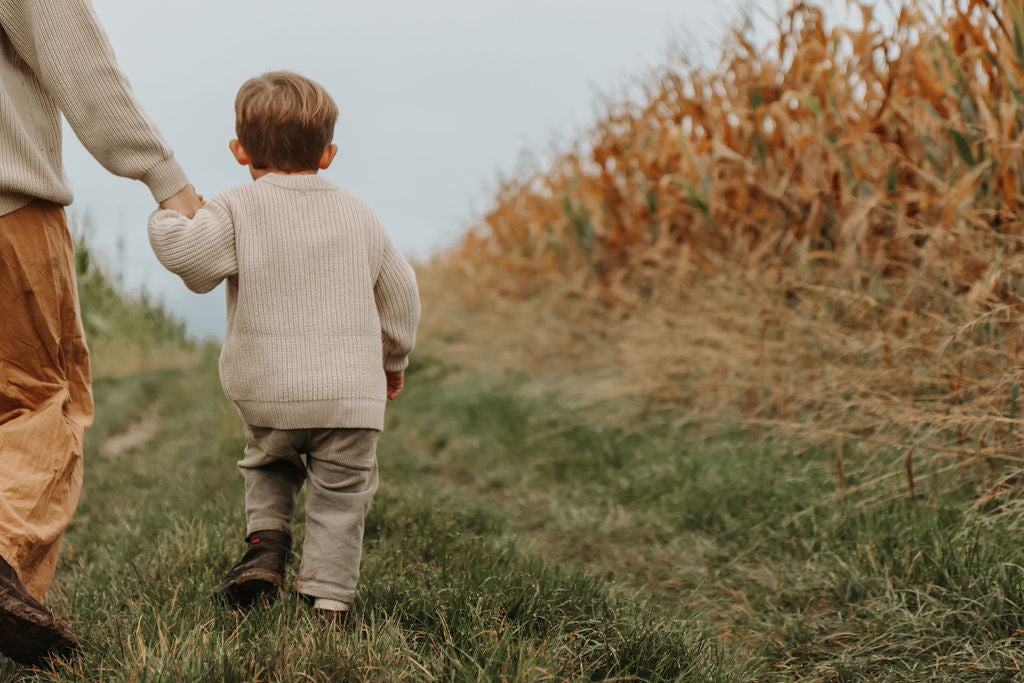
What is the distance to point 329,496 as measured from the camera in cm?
216

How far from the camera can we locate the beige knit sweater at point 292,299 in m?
2.04

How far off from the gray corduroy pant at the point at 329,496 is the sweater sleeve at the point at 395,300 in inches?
10.8

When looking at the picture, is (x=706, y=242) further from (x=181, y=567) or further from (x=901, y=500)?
(x=181, y=567)

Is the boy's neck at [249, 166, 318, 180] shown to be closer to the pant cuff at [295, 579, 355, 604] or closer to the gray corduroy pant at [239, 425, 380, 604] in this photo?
the gray corduroy pant at [239, 425, 380, 604]

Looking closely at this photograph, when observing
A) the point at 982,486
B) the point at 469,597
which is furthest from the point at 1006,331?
the point at 469,597

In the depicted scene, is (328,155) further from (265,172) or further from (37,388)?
(37,388)

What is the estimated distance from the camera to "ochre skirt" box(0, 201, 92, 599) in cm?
189

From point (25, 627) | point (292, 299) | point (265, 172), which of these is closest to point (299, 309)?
point (292, 299)

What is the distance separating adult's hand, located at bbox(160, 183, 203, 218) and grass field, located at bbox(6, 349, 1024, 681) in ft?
3.13

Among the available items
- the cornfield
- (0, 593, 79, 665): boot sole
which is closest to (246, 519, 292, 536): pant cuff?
(0, 593, 79, 665): boot sole

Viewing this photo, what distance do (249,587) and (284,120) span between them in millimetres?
1148

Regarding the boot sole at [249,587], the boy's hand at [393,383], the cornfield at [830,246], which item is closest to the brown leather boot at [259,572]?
the boot sole at [249,587]

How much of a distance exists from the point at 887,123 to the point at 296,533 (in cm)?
349

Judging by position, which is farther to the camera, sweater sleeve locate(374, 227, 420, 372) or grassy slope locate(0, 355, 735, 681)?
sweater sleeve locate(374, 227, 420, 372)
